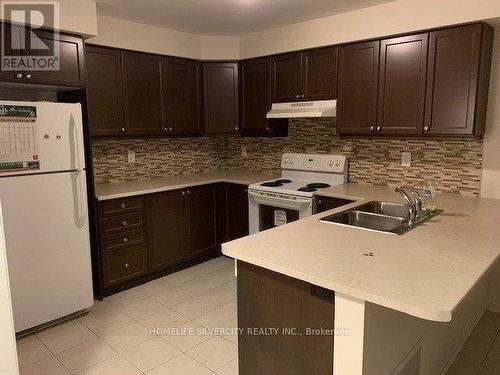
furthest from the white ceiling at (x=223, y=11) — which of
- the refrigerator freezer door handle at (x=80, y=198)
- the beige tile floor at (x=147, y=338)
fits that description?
the beige tile floor at (x=147, y=338)

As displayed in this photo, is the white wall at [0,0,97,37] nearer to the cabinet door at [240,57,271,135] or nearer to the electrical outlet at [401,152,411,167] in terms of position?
the cabinet door at [240,57,271,135]

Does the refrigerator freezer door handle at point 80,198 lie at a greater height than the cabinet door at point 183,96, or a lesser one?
lesser

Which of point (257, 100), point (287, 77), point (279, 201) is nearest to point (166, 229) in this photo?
point (279, 201)

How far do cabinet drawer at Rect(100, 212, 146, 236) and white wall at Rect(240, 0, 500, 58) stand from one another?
1.99 meters

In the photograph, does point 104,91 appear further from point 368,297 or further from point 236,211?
point 368,297

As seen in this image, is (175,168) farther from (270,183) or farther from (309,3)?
(309,3)

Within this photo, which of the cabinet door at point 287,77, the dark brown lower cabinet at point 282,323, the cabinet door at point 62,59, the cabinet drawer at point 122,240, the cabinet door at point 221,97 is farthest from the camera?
the cabinet door at point 221,97

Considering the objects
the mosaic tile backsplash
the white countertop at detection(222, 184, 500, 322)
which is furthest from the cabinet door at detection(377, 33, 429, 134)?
the white countertop at detection(222, 184, 500, 322)

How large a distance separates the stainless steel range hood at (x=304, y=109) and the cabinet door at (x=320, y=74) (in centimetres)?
8

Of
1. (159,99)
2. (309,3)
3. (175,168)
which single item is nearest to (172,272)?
(175,168)

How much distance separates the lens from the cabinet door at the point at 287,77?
11.4 ft

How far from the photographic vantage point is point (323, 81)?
329cm

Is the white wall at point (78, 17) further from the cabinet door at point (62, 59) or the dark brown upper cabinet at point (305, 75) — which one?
the dark brown upper cabinet at point (305, 75)

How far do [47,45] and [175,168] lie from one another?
190 cm
